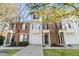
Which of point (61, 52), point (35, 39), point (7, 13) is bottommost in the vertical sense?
point (61, 52)

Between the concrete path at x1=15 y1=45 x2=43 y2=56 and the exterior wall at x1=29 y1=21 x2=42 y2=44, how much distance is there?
75mm

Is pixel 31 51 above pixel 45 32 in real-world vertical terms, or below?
below

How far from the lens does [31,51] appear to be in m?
2.40

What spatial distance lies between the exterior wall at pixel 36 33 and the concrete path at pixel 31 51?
75 millimetres

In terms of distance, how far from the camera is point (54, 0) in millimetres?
2527

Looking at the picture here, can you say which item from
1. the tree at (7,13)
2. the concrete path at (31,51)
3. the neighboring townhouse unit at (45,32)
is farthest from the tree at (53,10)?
the concrete path at (31,51)

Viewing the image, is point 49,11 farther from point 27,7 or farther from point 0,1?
point 0,1

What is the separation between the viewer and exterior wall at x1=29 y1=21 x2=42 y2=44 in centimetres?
244

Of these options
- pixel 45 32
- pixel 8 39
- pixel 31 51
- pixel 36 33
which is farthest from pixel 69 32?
→ pixel 8 39

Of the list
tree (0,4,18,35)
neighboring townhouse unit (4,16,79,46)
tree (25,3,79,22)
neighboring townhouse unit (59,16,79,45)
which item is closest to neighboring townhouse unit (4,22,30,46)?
neighboring townhouse unit (4,16,79,46)

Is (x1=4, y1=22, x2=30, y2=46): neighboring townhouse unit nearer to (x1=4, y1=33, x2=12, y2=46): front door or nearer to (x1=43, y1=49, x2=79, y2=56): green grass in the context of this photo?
(x1=4, y1=33, x2=12, y2=46): front door

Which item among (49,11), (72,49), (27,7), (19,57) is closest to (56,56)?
(72,49)

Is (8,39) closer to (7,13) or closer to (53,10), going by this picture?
(7,13)

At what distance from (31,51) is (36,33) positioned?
0.28m
